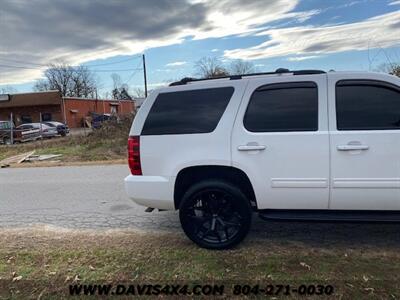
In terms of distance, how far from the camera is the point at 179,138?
13.3 feet

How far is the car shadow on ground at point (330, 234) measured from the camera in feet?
13.5

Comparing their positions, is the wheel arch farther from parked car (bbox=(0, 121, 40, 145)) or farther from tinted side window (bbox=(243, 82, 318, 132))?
parked car (bbox=(0, 121, 40, 145))

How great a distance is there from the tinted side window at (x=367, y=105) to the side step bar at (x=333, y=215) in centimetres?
94

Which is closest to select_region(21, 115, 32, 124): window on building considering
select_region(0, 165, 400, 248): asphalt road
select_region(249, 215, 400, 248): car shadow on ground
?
select_region(0, 165, 400, 248): asphalt road

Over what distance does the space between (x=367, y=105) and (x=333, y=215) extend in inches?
49.5

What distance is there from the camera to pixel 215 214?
412 centimetres

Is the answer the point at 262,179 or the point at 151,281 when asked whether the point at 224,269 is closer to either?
the point at 151,281

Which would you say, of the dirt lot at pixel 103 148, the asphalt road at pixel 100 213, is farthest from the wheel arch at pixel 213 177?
the dirt lot at pixel 103 148

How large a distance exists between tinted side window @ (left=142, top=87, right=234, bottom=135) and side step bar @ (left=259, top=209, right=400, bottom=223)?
4.09 feet

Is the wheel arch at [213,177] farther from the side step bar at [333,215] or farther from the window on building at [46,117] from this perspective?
the window on building at [46,117]

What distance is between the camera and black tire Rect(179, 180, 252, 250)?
157 inches

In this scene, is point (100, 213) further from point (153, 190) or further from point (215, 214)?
point (215, 214)

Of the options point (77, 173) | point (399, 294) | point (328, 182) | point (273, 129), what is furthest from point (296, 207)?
point (77, 173)

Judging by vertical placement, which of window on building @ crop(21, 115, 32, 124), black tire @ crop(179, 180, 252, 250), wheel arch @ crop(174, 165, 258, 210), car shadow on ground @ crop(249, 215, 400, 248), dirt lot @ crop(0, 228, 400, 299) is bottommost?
dirt lot @ crop(0, 228, 400, 299)
